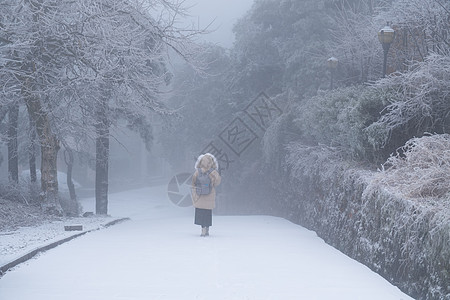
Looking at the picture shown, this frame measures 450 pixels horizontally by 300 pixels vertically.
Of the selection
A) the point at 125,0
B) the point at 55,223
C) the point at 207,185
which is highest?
the point at 125,0

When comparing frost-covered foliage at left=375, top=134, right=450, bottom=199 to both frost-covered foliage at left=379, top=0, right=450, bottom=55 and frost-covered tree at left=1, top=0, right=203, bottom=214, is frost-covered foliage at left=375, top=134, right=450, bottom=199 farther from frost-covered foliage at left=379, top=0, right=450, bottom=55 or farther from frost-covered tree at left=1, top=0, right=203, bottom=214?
frost-covered tree at left=1, top=0, right=203, bottom=214

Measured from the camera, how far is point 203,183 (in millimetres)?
11656

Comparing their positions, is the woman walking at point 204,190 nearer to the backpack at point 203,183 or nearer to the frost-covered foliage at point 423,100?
the backpack at point 203,183

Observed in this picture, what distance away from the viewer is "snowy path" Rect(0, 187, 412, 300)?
593 centimetres

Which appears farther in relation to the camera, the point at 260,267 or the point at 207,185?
the point at 207,185

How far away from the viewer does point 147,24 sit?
1413 centimetres

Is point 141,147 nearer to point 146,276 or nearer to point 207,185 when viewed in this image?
point 207,185

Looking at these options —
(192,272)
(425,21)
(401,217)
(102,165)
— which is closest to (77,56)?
(192,272)

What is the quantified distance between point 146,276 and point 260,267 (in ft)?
5.28

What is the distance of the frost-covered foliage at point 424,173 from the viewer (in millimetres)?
6789

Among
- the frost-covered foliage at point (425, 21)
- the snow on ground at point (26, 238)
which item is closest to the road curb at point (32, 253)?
the snow on ground at point (26, 238)

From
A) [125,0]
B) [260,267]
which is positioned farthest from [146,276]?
[125,0]

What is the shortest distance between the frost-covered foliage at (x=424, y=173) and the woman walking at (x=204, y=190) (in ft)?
13.9

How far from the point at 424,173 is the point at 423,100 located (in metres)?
3.37
